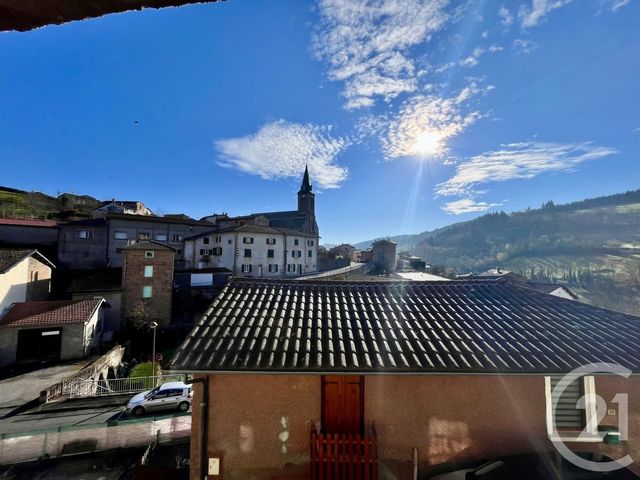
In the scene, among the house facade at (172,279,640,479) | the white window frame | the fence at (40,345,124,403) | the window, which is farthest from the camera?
the window

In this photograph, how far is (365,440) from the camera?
5297 mm

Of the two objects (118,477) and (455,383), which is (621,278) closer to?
(455,383)

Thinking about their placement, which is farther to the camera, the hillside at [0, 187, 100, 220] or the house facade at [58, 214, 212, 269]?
the hillside at [0, 187, 100, 220]

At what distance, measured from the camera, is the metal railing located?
622 inches

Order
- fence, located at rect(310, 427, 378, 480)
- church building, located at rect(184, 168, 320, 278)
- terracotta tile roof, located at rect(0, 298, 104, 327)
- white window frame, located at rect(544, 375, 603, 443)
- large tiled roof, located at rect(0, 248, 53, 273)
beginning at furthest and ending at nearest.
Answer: church building, located at rect(184, 168, 320, 278) → large tiled roof, located at rect(0, 248, 53, 273) → terracotta tile roof, located at rect(0, 298, 104, 327) → white window frame, located at rect(544, 375, 603, 443) → fence, located at rect(310, 427, 378, 480)

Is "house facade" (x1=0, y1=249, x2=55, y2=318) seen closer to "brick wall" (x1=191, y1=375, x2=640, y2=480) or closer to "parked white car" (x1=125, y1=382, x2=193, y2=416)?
"parked white car" (x1=125, y1=382, x2=193, y2=416)

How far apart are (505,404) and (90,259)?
4570 cm

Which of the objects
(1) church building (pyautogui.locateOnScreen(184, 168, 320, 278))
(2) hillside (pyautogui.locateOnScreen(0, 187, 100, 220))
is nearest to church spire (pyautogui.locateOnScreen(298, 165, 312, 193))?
(1) church building (pyautogui.locateOnScreen(184, 168, 320, 278))

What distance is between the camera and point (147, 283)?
27250mm

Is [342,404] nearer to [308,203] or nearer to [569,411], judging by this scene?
[569,411]

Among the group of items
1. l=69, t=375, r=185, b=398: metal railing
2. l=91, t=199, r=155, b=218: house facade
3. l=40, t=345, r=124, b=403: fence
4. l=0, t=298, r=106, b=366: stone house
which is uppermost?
l=91, t=199, r=155, b=218: house facade

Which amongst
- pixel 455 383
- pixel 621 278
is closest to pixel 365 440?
pixel 455 383

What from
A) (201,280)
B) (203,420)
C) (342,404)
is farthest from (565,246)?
(203,420)

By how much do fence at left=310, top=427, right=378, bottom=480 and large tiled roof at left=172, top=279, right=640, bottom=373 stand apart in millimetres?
1452
